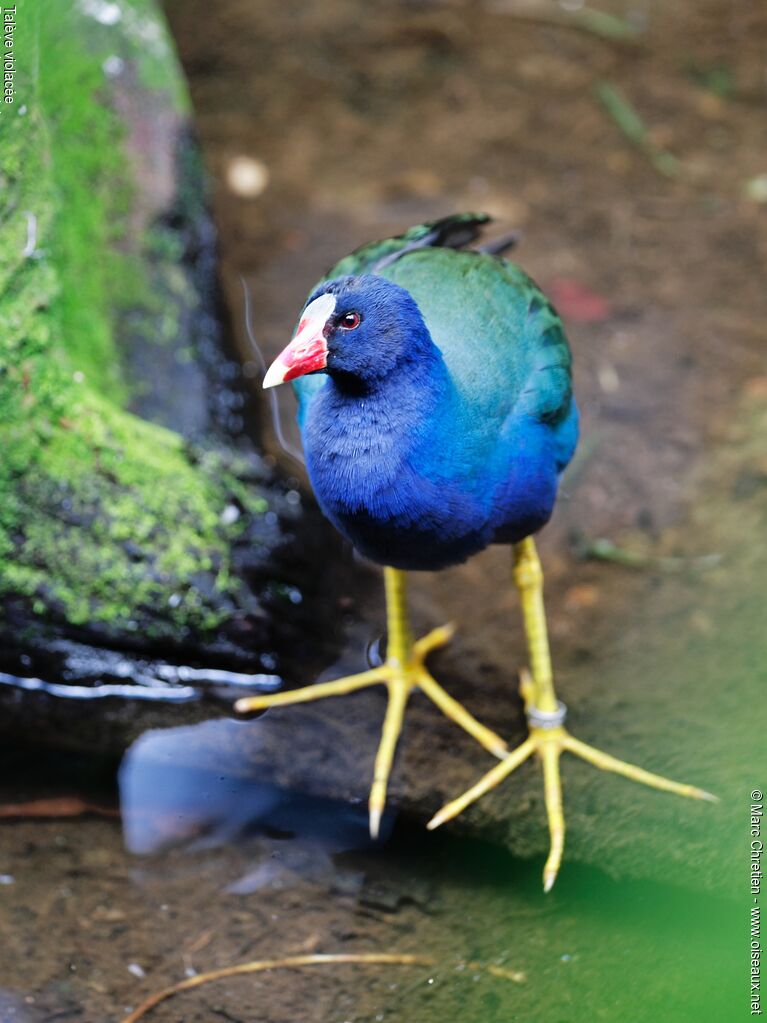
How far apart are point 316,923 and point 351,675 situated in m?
0.75

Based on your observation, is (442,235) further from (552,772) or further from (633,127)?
(633,127)

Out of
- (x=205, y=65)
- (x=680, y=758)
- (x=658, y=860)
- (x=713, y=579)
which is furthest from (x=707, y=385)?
(x=205, y=65)

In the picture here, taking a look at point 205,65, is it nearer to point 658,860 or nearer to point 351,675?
point 351,675

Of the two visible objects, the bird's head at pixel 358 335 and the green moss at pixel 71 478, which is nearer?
the bird's head at pixel 358 335

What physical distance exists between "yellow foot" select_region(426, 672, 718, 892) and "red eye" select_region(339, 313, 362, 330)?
1.13 meters

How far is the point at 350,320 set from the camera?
2270 millimetres

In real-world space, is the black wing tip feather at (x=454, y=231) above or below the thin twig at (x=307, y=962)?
above

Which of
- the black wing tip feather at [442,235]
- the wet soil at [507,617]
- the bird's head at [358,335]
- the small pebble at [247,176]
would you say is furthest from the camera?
the small pebble at [247,176]

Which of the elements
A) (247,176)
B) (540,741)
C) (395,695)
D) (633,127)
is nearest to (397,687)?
(395,695)

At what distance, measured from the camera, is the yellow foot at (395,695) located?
9.48 feet

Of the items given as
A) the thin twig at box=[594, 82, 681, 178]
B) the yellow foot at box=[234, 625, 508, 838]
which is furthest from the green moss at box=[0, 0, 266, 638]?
the thin twig at box=[594, 82, 681, 178]

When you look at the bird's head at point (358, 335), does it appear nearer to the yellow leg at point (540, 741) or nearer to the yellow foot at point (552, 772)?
the yellow leg at point (540, 741)

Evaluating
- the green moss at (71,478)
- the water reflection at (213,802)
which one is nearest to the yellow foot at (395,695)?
the water reflection at (213,802)

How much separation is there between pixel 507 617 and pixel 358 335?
125 centimetres
